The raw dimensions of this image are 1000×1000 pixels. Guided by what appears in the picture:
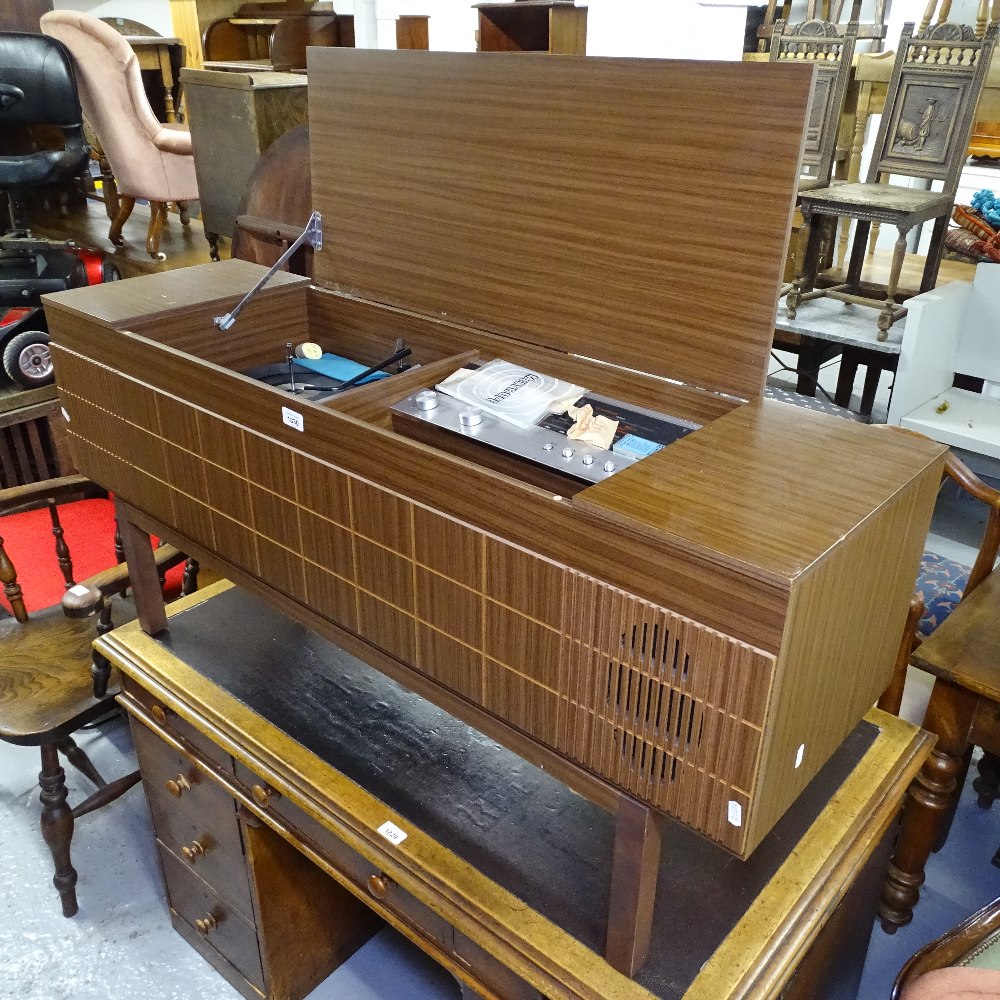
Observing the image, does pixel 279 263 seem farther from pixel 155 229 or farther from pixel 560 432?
pixel 155 229

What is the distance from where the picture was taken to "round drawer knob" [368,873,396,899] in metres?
1.28

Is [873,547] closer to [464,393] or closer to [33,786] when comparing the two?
[464,393]

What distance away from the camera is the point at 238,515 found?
4.04 ft

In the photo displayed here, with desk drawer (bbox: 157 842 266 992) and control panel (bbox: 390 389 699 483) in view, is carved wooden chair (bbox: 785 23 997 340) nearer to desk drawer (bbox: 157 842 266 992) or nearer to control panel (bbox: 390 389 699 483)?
control panel (bbox: 390 389 699 483)

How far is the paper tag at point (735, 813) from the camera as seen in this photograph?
810 millimetres

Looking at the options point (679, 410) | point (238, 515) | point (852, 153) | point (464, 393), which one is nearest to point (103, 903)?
point (238, 515)

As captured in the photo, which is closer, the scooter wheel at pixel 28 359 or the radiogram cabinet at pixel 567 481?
the radiogram cabinet at pixel 567 481

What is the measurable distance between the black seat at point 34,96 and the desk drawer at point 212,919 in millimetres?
3129

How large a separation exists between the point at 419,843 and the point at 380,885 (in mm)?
119

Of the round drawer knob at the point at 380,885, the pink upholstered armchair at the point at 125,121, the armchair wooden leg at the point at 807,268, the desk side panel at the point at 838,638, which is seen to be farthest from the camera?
the pink upholstered armchair at the point at 125,121

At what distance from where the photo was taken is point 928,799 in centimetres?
177

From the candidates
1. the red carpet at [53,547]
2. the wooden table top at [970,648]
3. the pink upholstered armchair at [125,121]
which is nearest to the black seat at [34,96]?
the pink upholstered armchair at [125,121]

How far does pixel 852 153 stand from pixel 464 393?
154 inches

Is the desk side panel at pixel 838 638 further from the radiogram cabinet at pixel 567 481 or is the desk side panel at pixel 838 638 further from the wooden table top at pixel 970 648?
the wooden table top at pixel 970 648
